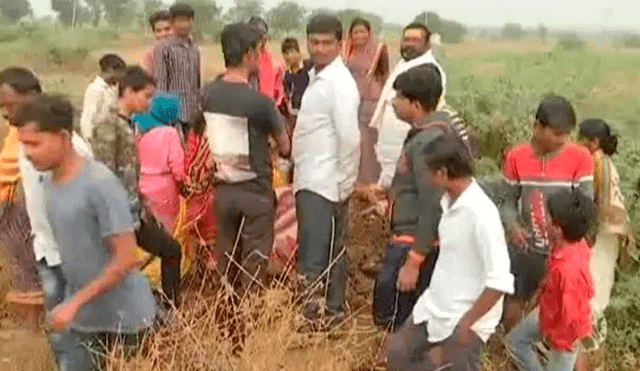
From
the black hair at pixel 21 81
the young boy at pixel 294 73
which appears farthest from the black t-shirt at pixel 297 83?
the black hair at pixel 21 81

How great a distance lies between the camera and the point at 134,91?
5730 mm

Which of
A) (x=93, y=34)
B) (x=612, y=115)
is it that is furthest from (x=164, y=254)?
(x=93, y=34)

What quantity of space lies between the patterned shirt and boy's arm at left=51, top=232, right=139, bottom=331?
1.43 metres

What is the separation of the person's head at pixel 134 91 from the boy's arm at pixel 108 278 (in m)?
1.94

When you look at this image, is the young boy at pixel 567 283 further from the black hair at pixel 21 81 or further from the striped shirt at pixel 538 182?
the black hair at pixel 21 81

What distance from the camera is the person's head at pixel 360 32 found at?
7.98 meters

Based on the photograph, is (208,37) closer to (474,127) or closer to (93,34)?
(93,34)

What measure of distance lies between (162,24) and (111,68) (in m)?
1.40

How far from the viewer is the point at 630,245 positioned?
5836mm

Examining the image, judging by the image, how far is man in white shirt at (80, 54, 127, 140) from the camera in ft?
19.0

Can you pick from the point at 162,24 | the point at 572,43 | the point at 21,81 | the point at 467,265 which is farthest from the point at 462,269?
the point at 572,43

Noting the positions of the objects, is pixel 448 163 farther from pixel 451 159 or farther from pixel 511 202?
pixel 511 202

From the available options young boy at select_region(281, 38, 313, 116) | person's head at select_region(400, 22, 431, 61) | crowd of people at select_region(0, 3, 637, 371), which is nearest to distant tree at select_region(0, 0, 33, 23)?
young boy at select_region(281, 38, 313, 116)

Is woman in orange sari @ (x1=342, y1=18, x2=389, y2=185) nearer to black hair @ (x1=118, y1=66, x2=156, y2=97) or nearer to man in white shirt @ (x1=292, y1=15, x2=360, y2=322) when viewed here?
man in white shirt @ (x1=292, y1=15, x2=360, y2=322)
